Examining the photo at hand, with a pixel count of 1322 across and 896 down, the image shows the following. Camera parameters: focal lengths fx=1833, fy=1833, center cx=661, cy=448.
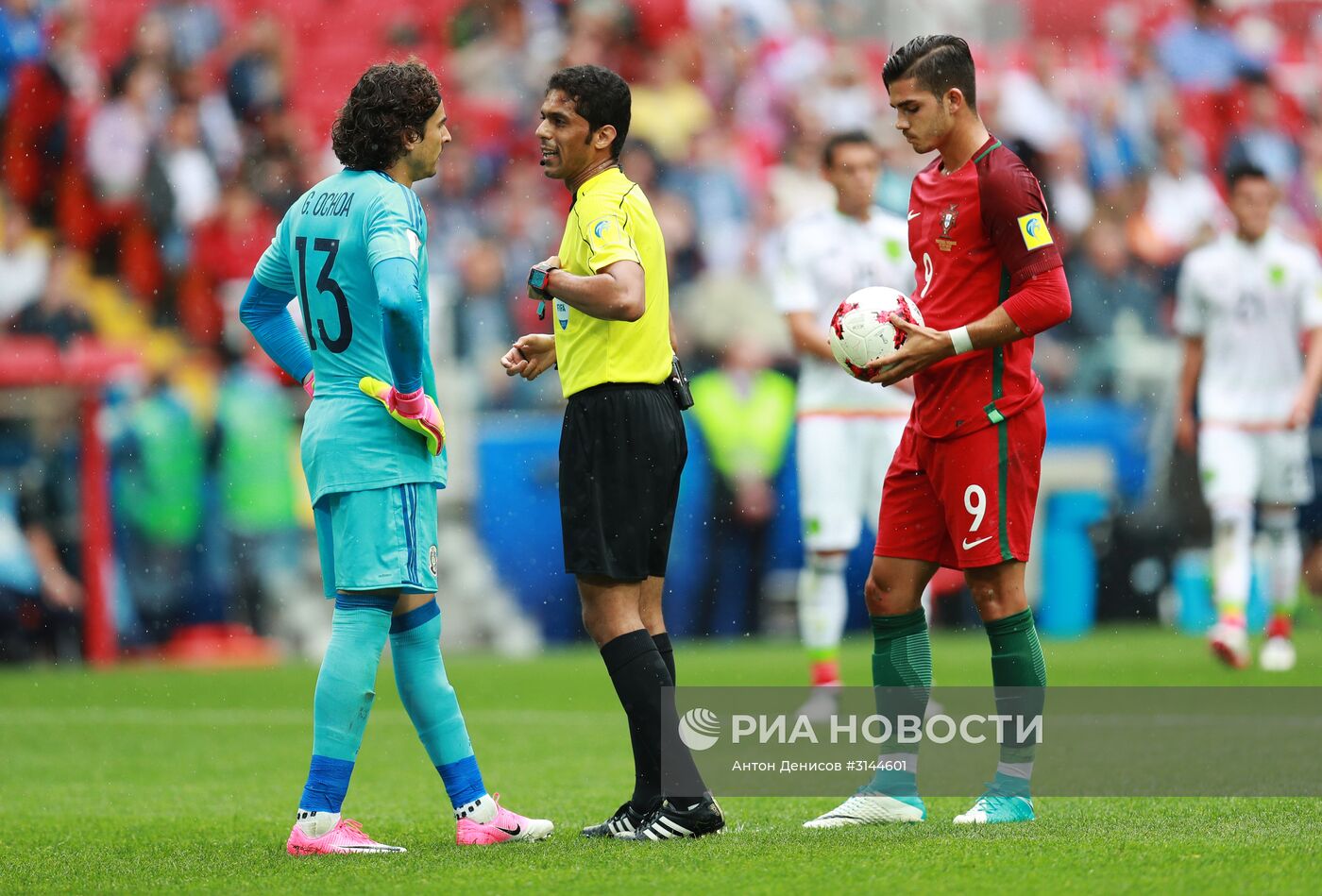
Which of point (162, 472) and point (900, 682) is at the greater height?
point (162, 472)

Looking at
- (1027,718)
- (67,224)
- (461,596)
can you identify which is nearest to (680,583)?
(461,596)

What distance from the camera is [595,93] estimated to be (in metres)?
5.29

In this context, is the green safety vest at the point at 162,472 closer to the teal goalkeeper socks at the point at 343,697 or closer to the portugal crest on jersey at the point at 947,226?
the teal goalkeeper socks at the point at 343,697

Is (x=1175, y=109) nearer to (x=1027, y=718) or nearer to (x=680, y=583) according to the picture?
(x=680, y=583)

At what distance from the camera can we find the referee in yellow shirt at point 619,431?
5184 millimetres

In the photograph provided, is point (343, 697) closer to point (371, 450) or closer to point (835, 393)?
point (371, 450)

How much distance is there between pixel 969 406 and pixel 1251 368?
19.8 feet

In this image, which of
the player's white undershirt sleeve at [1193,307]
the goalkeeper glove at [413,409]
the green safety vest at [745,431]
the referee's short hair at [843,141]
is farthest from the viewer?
the green safety vest at [745,431]

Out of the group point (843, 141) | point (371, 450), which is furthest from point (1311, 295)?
point (371, 450)

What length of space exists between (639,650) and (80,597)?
27.5ft

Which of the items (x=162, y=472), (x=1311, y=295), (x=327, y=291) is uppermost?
(x=1311, y=295)

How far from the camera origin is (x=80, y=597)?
41.4 ft

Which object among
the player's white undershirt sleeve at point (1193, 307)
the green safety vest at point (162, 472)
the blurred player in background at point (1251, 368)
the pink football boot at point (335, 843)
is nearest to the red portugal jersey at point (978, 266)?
the pink football boot at point (335, 843)

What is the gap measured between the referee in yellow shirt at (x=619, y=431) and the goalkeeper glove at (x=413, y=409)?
0.33 metres
